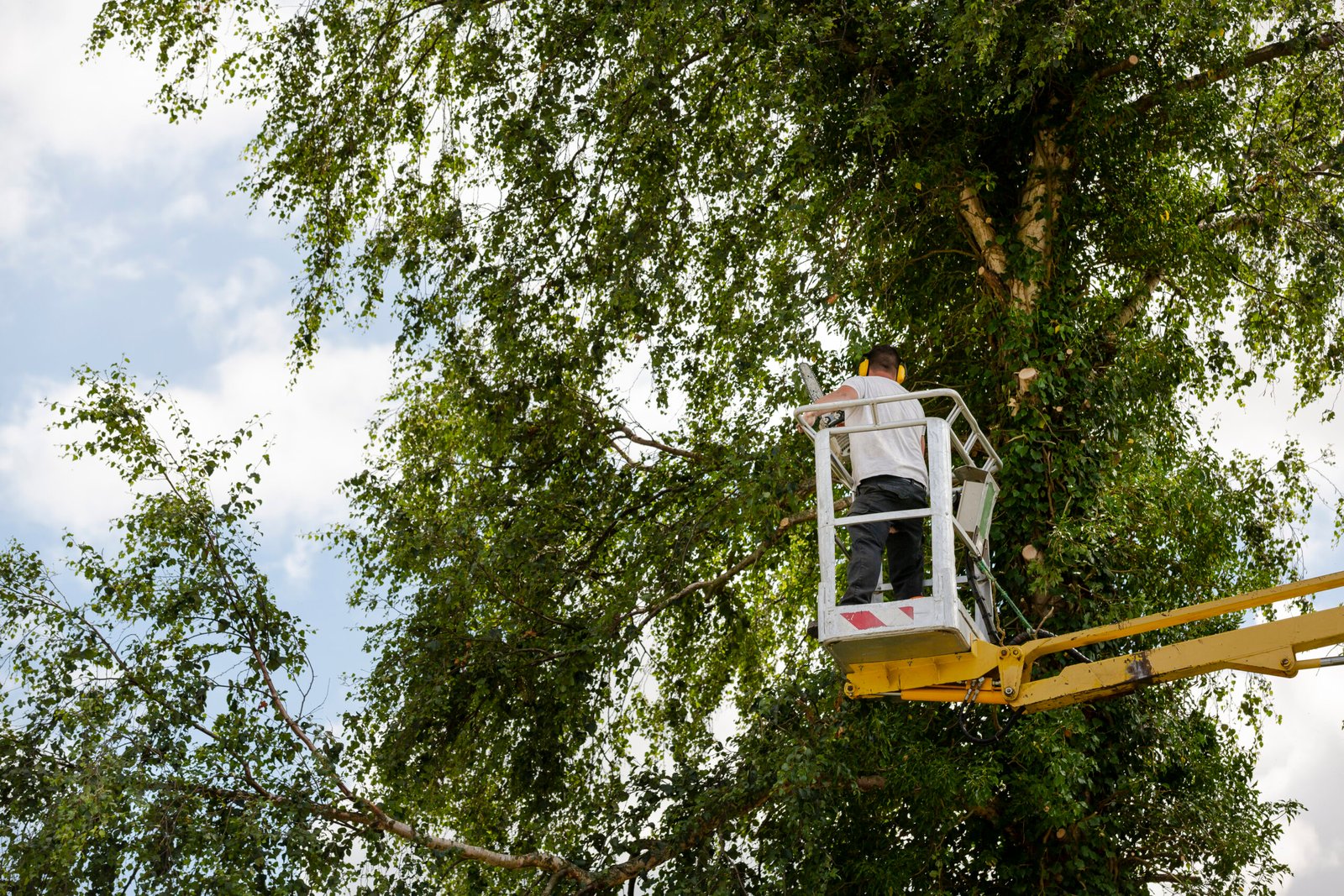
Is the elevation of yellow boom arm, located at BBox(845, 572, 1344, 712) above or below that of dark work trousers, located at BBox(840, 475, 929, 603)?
below

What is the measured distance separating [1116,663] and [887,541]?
1176mm

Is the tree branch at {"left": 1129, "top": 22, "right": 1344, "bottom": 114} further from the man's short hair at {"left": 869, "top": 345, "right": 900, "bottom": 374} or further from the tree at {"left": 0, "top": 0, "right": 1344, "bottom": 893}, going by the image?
the man's short hair at {"left": 869, "top": 345, "right": 900, "bottom": 374}

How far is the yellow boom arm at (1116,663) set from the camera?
6047 mm

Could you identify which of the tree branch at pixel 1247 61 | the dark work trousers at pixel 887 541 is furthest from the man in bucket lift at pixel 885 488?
the tree branch at pixel 1247 61

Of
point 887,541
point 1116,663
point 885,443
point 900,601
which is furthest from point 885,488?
point 1116,663

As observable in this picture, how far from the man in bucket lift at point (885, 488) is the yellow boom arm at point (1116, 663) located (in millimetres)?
403

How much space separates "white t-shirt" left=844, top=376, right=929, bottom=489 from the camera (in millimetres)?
6336

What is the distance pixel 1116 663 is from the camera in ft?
21.1

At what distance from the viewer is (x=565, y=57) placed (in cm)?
1204

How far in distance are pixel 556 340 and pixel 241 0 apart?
5.11m

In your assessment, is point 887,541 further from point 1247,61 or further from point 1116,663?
point 1247,61

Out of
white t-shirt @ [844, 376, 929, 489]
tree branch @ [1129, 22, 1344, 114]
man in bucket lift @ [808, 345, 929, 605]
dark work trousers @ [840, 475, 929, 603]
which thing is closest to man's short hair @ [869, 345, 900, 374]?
man in bucket lift @ [808, 345, 929, 605]

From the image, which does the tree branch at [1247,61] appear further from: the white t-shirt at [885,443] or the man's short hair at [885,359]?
the white t-shirt at [885,443]

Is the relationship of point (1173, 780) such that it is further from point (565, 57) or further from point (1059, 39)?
point (565, 57)
